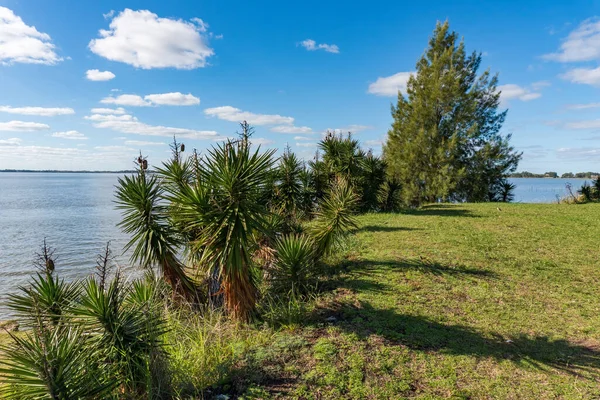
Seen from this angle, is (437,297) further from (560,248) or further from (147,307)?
(560,248)

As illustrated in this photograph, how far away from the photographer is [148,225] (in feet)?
18.2

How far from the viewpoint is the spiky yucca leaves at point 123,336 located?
9.87 ft

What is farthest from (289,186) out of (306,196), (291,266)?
(291,266)

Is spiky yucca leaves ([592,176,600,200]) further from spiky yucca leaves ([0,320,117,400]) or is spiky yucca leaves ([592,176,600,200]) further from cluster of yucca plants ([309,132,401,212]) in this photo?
spiky yucca leaves ([0,320,117,400])

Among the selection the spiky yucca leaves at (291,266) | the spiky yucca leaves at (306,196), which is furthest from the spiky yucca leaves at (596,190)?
the spiky yucca leaves at (291,266)

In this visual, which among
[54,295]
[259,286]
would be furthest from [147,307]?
[259,286]

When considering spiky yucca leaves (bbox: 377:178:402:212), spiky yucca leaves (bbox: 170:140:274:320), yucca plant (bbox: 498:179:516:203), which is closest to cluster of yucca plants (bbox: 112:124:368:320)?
spiky yucca leaves (bbox: 170:140:274:320)

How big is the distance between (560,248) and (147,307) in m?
9.98

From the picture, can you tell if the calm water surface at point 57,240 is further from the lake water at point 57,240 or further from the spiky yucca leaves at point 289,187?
the spiky yucca leaves at point 289,187

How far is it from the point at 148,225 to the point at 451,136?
74.1ft

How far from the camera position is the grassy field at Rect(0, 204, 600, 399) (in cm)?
352

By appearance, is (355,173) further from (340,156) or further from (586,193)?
(586,193)

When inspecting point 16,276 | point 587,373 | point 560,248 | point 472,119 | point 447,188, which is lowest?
point 16,276

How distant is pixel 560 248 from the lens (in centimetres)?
880
